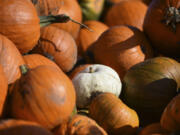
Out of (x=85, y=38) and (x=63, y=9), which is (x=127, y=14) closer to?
(x=85, y=38)

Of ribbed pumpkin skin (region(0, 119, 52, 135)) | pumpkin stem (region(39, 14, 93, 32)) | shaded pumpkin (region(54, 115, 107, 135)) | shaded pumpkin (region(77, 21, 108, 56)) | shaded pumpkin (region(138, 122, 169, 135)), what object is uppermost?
pumpkin stem (region(39, 14, 93, 32))

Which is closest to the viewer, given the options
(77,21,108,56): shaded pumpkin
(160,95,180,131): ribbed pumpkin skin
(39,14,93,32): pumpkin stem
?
(160,95,180,131): ribbed pumpkin skin

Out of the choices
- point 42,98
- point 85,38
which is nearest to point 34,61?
point 42,98

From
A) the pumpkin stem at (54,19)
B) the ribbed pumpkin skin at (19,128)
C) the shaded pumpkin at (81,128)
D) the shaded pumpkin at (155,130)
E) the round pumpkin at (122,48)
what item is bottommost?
the round pumpkin at (122,48)

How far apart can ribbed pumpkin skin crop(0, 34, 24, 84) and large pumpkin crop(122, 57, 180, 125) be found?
3.40ft

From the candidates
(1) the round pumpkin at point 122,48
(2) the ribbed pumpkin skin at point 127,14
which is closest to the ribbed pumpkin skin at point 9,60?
(1) the round pumpkin at point 122,48

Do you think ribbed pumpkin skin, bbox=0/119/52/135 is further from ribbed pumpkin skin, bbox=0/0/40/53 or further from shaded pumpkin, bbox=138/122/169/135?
ribbed pumpkin skin, bbox=0/0/40/53

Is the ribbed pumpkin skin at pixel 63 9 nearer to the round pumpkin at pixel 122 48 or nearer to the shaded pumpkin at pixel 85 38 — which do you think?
the shaded pumpkin at pixel 85 38

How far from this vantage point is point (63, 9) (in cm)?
378

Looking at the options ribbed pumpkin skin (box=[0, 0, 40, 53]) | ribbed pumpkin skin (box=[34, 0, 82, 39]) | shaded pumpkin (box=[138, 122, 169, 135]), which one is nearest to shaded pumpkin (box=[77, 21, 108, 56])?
ribbed pumpkin skin (box=[34, 0, 82, 39])

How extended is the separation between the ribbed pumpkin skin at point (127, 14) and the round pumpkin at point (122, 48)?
0.89m

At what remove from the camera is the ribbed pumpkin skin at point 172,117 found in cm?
182

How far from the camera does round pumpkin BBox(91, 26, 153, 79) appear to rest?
3.36 metres

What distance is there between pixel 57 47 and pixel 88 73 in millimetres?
517
